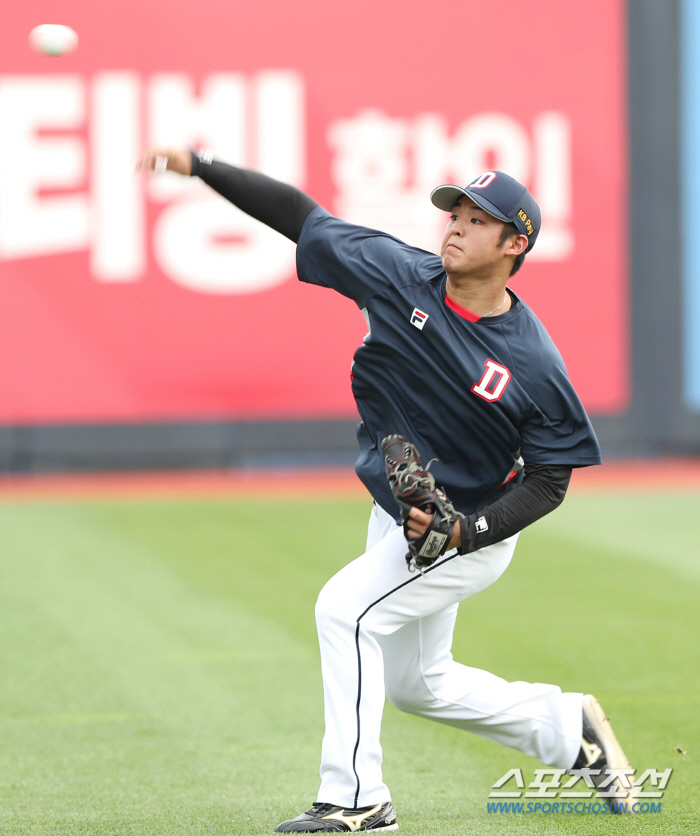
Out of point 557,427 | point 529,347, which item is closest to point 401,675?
point 557,427

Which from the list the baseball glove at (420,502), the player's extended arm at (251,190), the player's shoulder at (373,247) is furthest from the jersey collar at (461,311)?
the player's extended arm at (251,190)

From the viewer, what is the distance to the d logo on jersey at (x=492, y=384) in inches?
139

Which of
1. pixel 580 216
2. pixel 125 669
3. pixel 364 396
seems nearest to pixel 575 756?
pixel 364 396

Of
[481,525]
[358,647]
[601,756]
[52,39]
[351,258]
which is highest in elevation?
[52,39]

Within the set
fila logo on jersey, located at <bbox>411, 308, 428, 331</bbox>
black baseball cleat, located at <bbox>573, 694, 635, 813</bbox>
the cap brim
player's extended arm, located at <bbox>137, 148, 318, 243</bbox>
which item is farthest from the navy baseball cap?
black baseball cleat, located at <bbox>573, 694, 635, 813</bbox>

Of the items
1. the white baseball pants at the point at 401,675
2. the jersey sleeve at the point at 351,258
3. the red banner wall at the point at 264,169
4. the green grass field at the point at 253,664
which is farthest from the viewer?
the red banner wall at the point at 264,169

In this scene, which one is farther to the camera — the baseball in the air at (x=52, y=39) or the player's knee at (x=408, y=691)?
the baseball in the air at (x=52, y=39)

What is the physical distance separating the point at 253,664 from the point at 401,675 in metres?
2.09

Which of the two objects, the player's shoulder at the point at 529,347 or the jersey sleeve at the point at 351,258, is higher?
the jersey sleeve at the point at 351,258

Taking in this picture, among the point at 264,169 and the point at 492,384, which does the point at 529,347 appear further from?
the point at 264,169

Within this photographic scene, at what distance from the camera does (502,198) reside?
3.58 m

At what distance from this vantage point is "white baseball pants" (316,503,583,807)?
3496 millimetres

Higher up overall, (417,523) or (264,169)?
(264,169)

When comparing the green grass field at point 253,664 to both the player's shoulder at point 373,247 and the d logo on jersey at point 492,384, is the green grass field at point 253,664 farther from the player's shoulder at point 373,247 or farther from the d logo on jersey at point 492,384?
the player's shoulder at point 373,247
